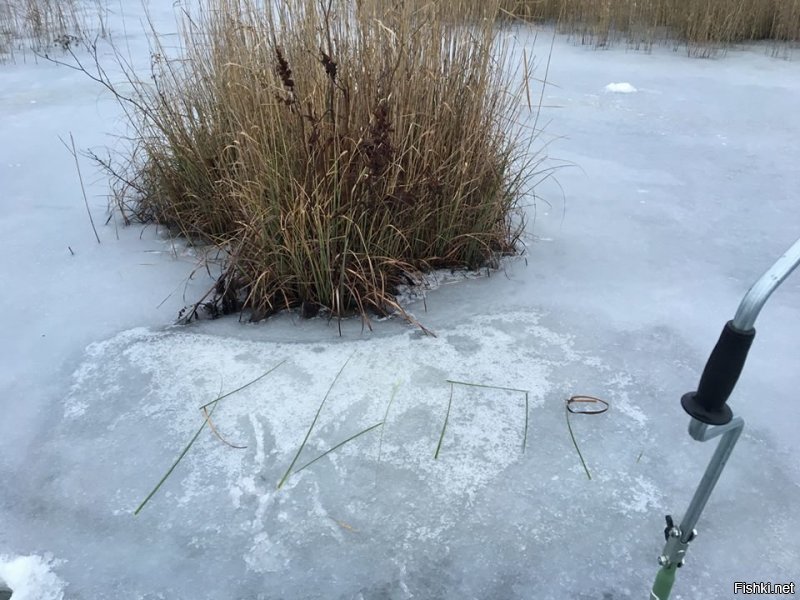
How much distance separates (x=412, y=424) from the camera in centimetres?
148

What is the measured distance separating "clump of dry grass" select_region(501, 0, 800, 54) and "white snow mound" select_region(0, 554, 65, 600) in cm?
444

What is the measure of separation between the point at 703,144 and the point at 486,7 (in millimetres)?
1690

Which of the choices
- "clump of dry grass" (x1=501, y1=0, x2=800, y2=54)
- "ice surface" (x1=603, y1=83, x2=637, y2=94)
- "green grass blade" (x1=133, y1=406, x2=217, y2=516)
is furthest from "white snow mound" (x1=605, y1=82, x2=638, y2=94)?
"green grass blade" (x1=133, y1=406, x2=217, y2=516)

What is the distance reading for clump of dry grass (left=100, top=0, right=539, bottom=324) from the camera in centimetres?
178

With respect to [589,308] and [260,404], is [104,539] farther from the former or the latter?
[589,308]

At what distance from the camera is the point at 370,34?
1.84 m

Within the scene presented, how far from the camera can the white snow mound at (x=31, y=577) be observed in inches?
44.0

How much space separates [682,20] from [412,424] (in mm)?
4655

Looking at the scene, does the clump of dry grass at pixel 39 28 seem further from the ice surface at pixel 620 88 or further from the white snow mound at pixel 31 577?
the white snow mound at pixel 31 577

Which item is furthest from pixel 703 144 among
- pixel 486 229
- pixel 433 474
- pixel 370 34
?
pixel 433 474

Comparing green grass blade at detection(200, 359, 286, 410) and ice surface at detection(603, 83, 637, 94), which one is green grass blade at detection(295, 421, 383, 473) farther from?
ice surface at detection(603, 83, 637, 94)

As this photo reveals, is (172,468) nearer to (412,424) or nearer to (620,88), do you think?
(412,424)

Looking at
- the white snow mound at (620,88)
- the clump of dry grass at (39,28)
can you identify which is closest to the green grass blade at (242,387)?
the white snow mound at (620,88)

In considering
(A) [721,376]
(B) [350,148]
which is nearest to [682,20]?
(B) [350,148]
